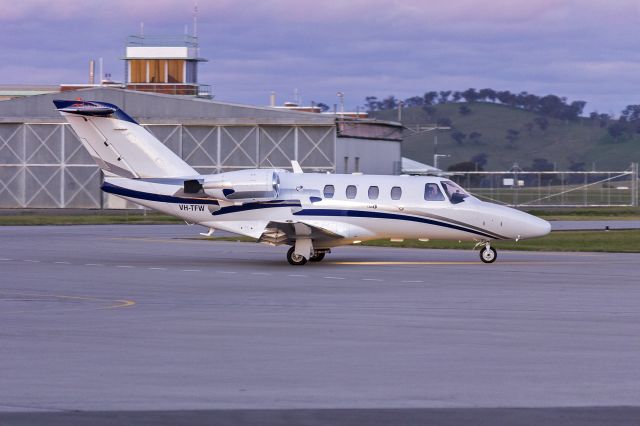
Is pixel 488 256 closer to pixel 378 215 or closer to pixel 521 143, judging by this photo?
pixel 378 215

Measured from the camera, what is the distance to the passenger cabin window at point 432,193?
28906 millimetres

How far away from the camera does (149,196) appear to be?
2883cm

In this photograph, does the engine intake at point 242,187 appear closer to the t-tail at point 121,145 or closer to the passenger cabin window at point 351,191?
the t-tail at point 121,145

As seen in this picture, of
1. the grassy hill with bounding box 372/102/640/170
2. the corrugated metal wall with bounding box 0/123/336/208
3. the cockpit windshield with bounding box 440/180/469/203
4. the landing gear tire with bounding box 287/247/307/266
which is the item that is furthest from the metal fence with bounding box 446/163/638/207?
the grassy hill with bounding box 372/102/640/170

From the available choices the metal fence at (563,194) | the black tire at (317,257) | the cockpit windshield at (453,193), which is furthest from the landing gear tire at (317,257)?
the metal fence at (563,194)

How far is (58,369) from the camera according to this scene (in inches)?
488

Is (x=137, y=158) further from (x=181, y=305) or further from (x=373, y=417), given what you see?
(x=373, y=417)

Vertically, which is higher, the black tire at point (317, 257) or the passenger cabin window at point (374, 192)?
the passenger cabin window at point (374, 192)

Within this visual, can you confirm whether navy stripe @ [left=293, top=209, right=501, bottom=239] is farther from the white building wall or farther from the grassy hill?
the grassy hill

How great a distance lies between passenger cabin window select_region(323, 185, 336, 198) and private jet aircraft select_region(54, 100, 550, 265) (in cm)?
3

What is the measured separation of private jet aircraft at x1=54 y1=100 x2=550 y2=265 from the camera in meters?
28.2

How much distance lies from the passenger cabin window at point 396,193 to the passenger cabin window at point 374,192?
38cm

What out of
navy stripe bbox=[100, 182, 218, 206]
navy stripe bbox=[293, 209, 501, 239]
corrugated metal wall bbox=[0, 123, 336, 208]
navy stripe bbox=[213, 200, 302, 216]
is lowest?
navy stripe bbox=[293, 209, 501, 239]

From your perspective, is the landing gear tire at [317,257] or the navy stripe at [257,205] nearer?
the navy stripe at [257,205]
